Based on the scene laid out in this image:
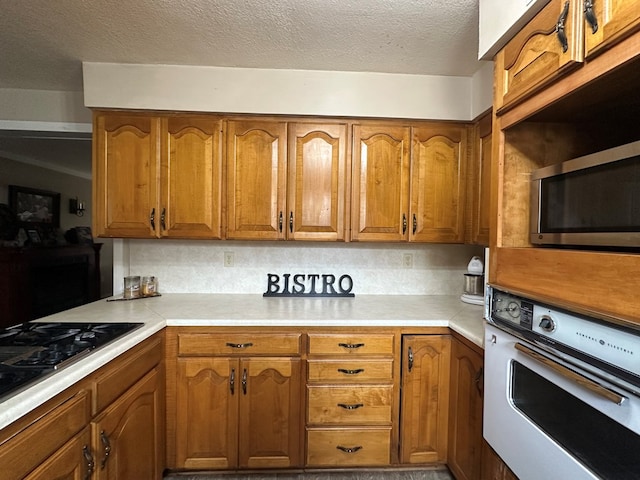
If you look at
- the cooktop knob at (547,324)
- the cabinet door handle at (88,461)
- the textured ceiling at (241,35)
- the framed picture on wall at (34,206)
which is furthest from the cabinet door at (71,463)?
the framed picture on wall at (34,206)

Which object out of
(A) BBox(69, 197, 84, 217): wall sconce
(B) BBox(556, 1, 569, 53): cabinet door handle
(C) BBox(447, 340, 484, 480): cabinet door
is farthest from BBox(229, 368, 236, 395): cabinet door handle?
(A) BBox(69, 197, 84, 217): wall sconce

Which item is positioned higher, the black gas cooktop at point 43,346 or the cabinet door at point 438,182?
the cabinet door at point 438,182

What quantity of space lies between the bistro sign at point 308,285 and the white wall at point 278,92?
1.09 metres

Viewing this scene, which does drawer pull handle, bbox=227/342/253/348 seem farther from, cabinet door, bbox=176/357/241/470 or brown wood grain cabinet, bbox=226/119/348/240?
brown wood grain cabinet, bbox=226/119/348/240

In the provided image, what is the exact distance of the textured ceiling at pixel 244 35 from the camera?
4.67 ft

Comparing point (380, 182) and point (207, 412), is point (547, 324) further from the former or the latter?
point (207, 412)

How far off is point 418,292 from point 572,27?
5.90 feet

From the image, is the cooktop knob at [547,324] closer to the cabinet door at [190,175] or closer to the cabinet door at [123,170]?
the cabinet door at [190,175]

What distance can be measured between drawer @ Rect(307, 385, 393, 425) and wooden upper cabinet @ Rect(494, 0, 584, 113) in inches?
57.5

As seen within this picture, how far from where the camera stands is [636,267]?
69cm

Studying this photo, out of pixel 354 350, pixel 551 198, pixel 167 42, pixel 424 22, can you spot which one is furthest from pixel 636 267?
pixel 167 42

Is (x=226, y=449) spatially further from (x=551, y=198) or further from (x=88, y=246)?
(x=88, y=246)

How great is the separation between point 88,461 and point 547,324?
1.49 m

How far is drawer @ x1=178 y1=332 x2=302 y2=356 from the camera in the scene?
1.67 metres
